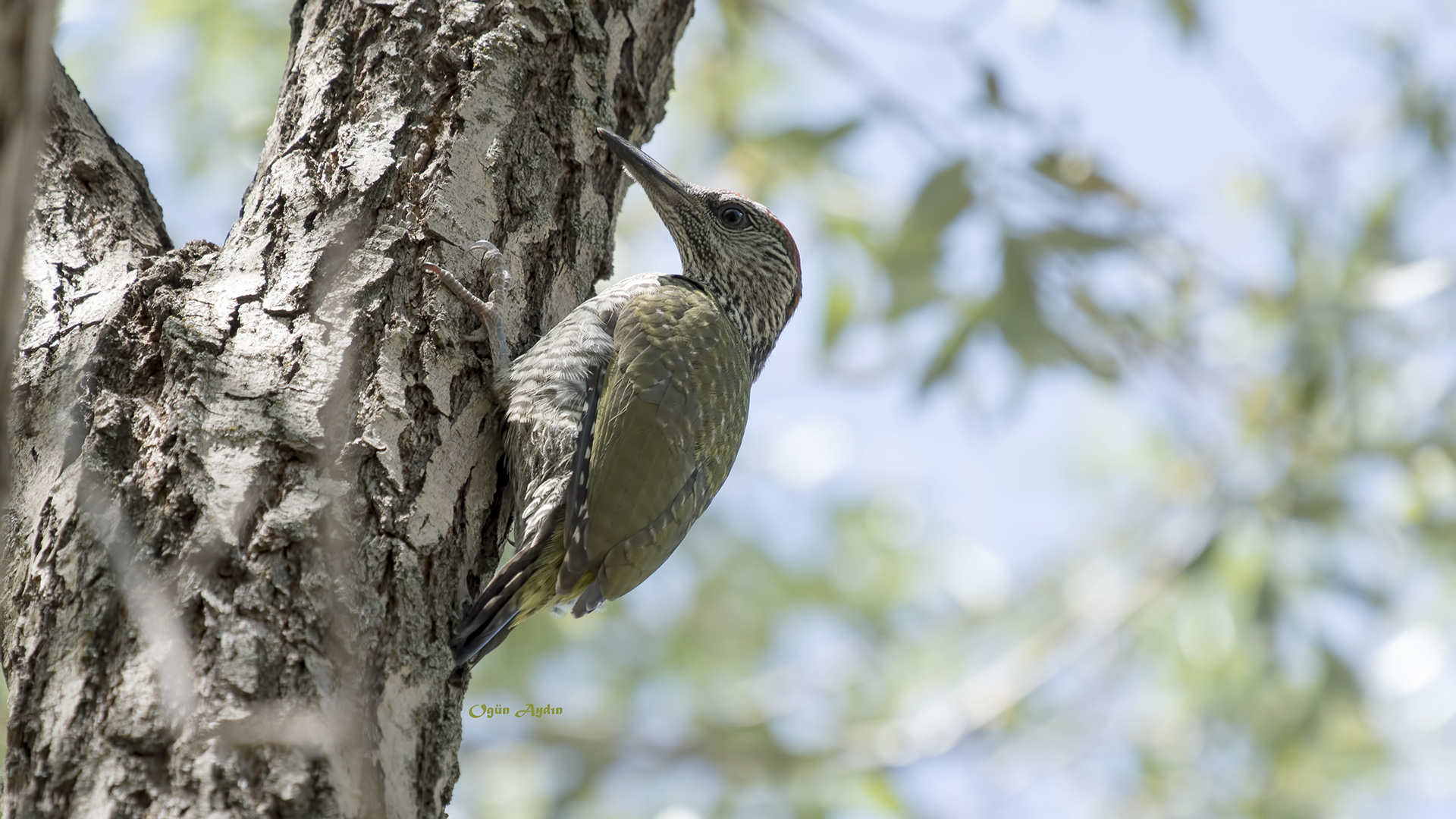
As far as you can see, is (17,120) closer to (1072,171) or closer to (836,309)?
(1072,171)

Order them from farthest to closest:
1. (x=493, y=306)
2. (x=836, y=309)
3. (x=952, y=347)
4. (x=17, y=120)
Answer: (x=836, y=309), (x=952, y=347), (x=493, y=306), (x=17, y=120)

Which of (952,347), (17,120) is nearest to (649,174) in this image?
(952,347)

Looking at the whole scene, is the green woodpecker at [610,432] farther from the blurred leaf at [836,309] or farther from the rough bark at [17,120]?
the blurred leaf at [836,309]

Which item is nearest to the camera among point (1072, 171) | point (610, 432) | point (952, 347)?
point (610, 432)

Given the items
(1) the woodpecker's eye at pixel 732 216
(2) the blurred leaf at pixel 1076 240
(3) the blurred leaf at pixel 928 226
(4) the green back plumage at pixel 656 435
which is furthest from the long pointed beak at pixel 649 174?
(2) the blurred leaf at pixel 1076 240

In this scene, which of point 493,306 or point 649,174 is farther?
point 649,174

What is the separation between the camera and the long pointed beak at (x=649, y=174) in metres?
3.35

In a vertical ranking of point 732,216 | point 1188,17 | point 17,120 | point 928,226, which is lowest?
point 17,120

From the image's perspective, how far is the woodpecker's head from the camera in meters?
4.64

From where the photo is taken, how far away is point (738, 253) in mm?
4691

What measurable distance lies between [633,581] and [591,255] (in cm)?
92

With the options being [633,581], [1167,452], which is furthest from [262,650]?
[1167,452]

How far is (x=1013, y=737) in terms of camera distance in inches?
315

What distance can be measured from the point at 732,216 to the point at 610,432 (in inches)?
64.4
